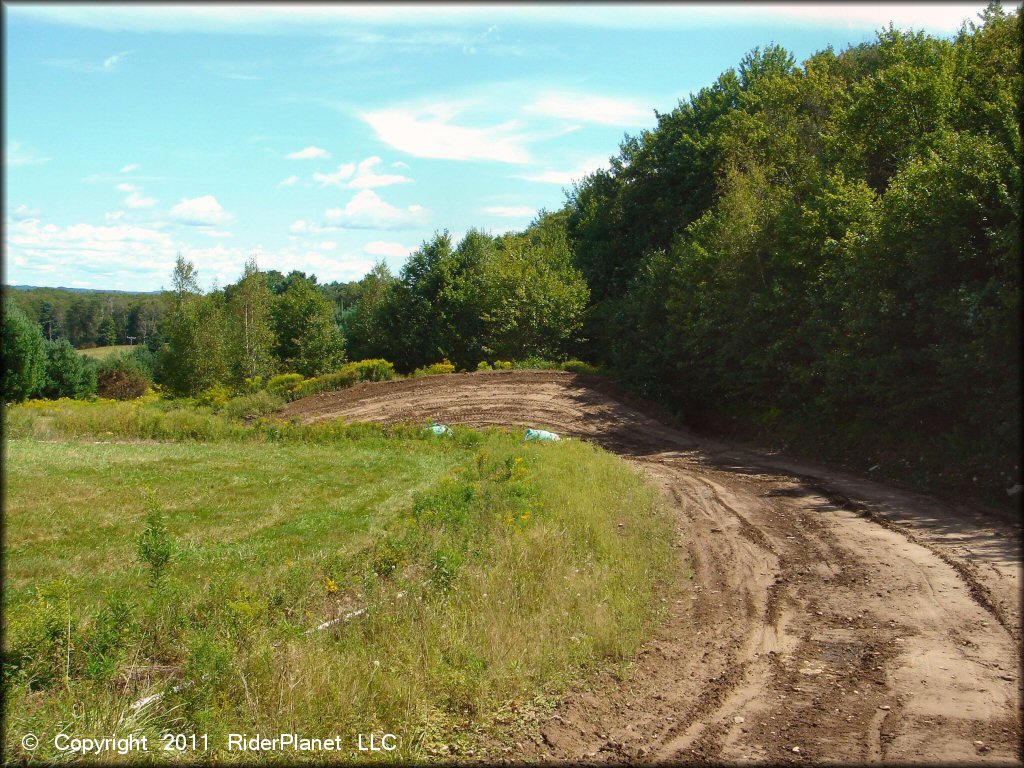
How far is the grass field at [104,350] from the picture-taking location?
227 feet

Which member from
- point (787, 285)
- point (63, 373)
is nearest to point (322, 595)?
point (787, 285)

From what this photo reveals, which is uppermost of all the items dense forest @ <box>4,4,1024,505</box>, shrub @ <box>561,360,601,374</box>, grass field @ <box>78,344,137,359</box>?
dense forest @ <box>4,4,1024,505</box>

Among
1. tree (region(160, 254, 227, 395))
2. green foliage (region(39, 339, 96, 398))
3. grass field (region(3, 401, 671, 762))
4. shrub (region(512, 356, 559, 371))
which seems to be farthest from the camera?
green foliage (region(39, 339, 96, 398))

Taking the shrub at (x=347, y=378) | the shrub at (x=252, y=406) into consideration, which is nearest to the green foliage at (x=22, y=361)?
the shrub at (x=252, y=406)

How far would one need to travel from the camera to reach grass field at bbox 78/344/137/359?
69.1m

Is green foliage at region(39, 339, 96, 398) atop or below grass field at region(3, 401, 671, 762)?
below

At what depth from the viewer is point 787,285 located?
2148 centimetres

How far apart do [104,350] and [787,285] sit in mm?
70422

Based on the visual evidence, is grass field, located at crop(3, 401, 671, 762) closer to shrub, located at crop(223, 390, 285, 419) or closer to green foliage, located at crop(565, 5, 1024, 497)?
green foliage, located at crop(565, 5, 1024, 497)

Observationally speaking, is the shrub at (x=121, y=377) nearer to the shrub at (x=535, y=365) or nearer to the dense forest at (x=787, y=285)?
the dense forest at (x=787, y=285)

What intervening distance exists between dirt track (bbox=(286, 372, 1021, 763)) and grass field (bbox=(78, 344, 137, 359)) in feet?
226

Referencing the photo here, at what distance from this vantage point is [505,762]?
16.8 feet

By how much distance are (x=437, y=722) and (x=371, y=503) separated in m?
7.76

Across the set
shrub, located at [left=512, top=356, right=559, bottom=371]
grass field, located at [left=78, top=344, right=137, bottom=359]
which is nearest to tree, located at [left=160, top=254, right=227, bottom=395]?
shrub, located at [left=512, top=356, right=559, bottom=371]
